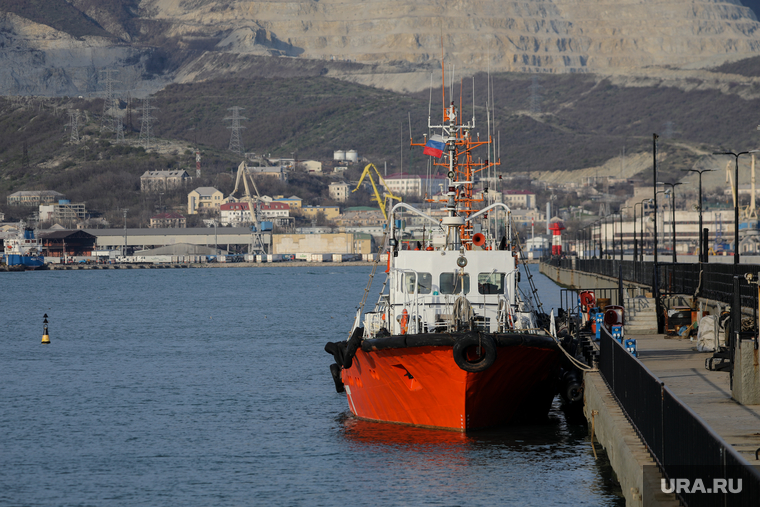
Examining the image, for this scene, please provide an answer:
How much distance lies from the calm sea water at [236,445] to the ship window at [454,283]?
4311 mm

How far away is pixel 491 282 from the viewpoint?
32.9 m

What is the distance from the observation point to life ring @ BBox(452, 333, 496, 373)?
28391 millimetres

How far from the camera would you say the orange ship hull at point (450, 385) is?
29203 millimetres

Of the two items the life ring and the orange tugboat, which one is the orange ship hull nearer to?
the orange tugboat

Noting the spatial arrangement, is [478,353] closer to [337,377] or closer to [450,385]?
[450,385]

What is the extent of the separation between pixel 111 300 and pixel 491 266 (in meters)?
105

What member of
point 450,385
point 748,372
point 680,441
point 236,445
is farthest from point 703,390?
point 236,445

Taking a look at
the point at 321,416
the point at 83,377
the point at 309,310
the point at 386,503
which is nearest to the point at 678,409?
the point at 386,503

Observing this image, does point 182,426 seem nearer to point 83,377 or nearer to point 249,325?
point 83,377

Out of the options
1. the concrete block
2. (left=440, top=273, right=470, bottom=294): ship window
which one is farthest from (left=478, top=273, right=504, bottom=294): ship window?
the concrete block

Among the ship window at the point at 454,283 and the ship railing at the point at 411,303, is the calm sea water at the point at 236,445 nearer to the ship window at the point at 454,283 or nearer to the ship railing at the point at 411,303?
the ship railing at the point at 411,303

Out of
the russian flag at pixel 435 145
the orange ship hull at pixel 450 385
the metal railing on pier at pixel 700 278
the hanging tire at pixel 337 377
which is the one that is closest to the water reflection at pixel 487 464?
the orange ship hull at pixel 450 385

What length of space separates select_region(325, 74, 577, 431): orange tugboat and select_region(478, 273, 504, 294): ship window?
3cm

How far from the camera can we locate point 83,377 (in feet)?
169
